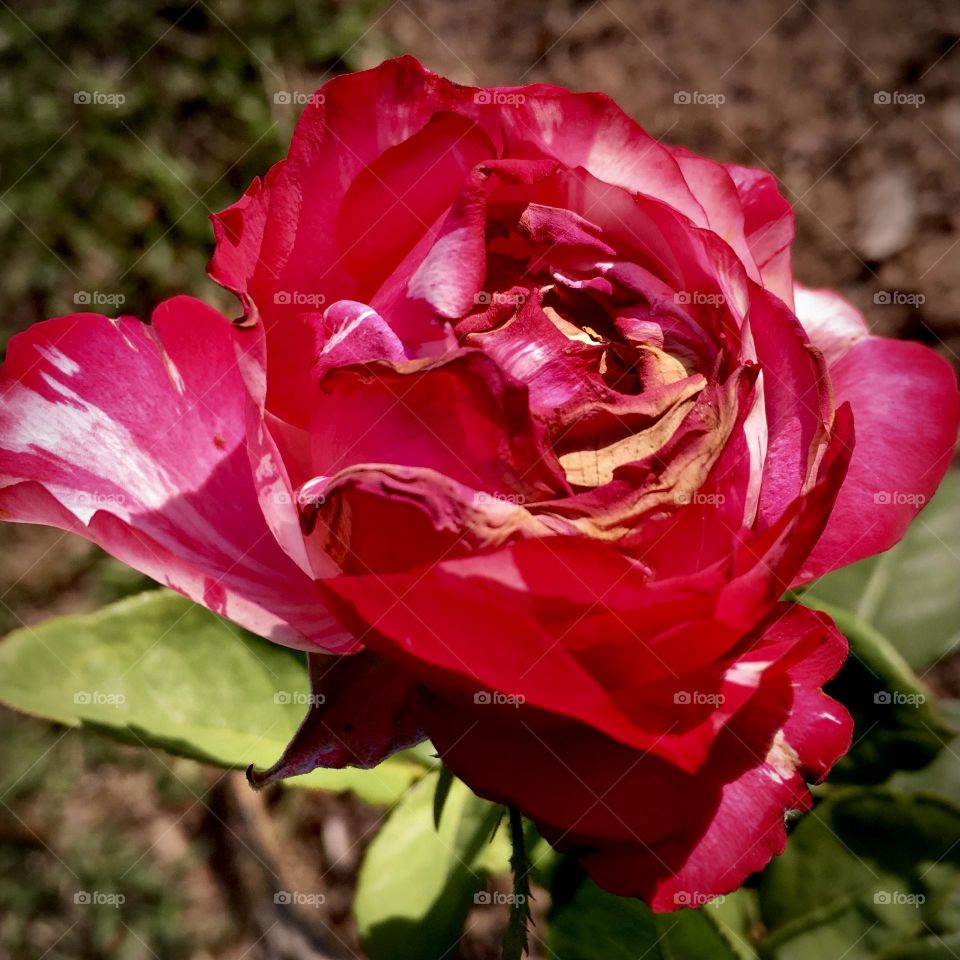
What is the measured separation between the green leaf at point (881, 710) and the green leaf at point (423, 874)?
0.50 metres

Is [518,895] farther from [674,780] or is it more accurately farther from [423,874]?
[423,874]

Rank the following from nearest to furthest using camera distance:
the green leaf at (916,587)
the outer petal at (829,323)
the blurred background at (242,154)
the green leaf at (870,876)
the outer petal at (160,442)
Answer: the outer petal at (160,442)
the outer petal at (829,323)
the green leaf at (870,876)
the green leaf at (916,587)
the blurred background at (242,154)

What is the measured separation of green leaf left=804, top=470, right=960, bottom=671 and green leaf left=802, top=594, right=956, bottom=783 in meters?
0.18

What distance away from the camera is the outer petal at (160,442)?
0.83 meters

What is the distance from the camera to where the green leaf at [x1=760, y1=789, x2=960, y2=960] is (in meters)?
1.28

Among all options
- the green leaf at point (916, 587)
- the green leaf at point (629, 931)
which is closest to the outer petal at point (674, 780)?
the green leaf at point (629, 931)

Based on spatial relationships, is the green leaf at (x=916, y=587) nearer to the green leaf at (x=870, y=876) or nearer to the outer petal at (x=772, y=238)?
the green leaf at (x=870, y=876)

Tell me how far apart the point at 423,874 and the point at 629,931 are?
1.00ft

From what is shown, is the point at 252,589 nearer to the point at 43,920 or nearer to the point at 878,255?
the point at 43,920

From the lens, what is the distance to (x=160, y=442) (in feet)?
2.86

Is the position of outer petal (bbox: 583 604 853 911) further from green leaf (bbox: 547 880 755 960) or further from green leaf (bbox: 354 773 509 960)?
green leaf (bbox: 354 773 509 960)

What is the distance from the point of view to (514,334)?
2.62 ft

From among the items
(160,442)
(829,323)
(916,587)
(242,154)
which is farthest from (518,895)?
(242,154)

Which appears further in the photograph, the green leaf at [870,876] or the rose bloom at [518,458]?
the green leaf at [870,876]
